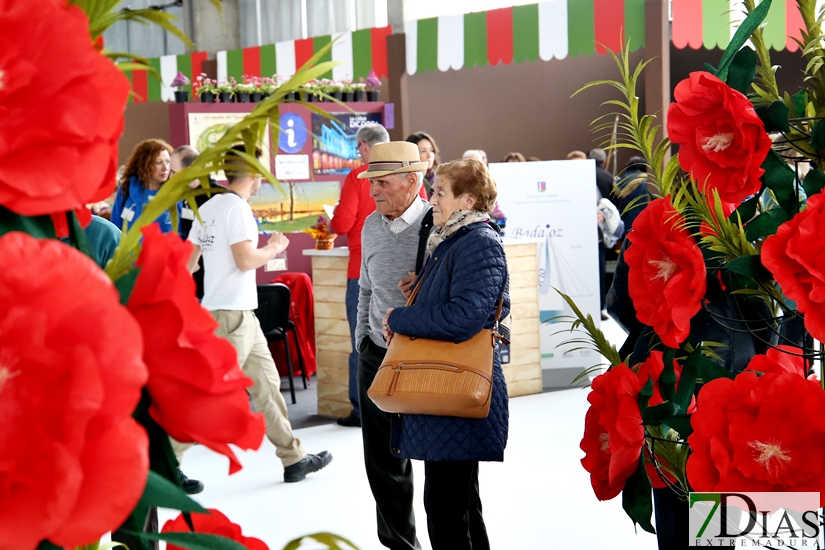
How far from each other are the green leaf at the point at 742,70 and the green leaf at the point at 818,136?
0.35 ft

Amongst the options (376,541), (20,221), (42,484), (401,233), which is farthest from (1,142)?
(376,541)

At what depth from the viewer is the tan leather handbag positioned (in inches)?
94.5

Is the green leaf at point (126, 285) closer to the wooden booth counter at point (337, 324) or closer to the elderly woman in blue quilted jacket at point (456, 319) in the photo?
the elderly woman in blue quilted jacket at point (456, 319)

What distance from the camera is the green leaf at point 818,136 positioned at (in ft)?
3.84

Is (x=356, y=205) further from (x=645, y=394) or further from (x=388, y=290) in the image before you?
(x=645, y=394)

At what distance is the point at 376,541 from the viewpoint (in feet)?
11.1

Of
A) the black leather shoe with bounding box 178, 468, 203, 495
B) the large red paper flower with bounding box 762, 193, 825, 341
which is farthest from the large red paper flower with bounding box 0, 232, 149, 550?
the black leather shoe with bounding box 178, 468, 203, 495

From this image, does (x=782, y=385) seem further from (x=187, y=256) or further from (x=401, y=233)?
(x=401, y=233)

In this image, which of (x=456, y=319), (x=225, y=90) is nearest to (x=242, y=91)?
(x=225, y=90)

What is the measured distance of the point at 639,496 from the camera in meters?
1.43

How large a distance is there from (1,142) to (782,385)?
998mm

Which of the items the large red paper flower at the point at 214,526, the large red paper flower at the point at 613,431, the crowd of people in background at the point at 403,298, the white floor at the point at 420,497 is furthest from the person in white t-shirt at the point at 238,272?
the large red paper flower at the point at 214,526

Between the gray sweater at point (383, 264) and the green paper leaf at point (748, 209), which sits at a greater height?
the green paper leaf at point (748, 209)

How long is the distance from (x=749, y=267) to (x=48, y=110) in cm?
94
